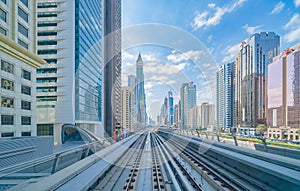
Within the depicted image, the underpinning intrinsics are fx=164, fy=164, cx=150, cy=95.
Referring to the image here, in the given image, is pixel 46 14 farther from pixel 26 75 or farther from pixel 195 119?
pixel 195 119

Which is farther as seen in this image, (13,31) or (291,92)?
(291,92)

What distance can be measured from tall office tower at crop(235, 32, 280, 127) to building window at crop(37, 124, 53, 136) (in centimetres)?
5324

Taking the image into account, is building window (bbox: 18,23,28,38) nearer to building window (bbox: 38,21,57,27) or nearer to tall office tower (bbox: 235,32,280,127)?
building window (bbox: 38,21,57,27)

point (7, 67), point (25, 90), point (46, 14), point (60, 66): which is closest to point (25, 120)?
point (25, 90)

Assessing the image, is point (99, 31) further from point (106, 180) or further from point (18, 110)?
point (106, 180)

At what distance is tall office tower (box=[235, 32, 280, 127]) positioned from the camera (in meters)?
50.1

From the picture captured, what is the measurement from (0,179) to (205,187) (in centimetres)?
578

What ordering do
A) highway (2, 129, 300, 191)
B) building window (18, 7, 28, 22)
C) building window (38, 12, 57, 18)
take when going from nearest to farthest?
highway (2, 129, 300, 191) < building window (18, 7, 28, 22) < building window (38, 12, 57, 18)

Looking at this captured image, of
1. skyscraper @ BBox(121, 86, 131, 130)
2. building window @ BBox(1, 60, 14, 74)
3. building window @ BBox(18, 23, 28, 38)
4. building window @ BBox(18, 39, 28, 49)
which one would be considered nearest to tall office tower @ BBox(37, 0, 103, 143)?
building window @ BBox(18, 23, 28, 38)

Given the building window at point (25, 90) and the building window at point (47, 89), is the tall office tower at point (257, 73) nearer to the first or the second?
the building window at point (47, 89)

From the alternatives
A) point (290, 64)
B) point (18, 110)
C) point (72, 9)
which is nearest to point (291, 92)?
Result: point (290, 64)

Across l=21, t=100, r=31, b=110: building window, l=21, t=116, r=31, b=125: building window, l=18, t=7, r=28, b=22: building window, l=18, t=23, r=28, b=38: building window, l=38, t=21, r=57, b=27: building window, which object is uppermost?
l=38, t=21, r=57, b=27: building window

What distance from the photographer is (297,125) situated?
37.2 metres

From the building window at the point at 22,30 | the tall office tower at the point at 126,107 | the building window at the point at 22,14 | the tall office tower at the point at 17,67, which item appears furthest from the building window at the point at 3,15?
the tall office tower at the point at 126,107
